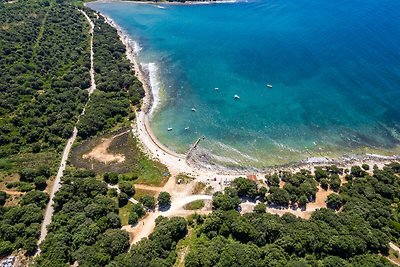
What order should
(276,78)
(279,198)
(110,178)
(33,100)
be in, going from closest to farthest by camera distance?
1. (279,198)
2. (110,178)
3. (33,100)
4. (276,78)

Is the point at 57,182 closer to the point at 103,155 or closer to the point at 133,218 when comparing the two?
the point at 103,155

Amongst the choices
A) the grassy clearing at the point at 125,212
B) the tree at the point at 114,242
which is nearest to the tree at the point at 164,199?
the grassy clearing at the point at 125,212

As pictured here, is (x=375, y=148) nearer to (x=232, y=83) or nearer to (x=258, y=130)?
(x=258, y=130)

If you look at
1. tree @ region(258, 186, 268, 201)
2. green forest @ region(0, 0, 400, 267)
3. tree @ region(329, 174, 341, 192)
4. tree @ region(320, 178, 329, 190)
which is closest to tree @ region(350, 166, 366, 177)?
green forest @ region(0, 0, 400, 267)

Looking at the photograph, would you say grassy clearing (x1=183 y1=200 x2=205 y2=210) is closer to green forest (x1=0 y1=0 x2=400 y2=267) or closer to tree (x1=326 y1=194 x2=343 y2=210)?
green forest (x1=0 y1=0 x2=400 y2=267)

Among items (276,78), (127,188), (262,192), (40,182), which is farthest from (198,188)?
(276,78)

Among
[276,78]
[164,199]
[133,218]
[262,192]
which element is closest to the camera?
[133,218]

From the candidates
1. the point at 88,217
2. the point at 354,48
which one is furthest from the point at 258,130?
the point at 354,48
